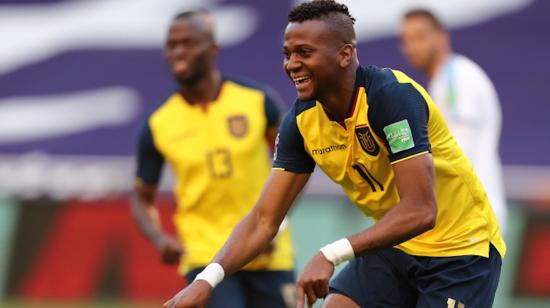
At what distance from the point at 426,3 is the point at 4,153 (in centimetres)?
502

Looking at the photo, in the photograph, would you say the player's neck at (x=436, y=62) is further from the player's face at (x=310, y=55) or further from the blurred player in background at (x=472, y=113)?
the player's face at (x=310, y=55)

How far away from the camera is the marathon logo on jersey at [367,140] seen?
5055 millimetres

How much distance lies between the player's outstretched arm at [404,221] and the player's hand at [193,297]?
0.45m

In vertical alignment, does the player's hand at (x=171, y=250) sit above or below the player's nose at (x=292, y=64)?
below

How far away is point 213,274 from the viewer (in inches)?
199

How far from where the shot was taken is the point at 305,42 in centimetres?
491

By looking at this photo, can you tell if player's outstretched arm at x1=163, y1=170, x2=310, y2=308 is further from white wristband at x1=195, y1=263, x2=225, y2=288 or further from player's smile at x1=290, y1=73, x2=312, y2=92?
player's smile at x1=290, y1=73, x2=312, y2=92

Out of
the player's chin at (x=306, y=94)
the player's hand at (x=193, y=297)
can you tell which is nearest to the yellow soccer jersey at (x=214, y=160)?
the player's hand at (x=193, y=297)

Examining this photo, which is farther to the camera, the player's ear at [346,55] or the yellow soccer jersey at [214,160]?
the yellow soccer jersey at [214,160]

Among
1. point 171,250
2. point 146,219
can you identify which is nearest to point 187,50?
point 146,219

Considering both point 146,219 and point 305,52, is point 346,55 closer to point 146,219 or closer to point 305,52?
point 305,52

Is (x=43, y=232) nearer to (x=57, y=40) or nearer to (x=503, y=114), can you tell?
(x=57, y=40)

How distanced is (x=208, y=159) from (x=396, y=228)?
265 centimetres

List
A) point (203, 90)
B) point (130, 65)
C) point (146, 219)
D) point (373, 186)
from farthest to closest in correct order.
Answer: point (130, 65)
point (146, 219)
point (203, 90)
point (373, 186)
